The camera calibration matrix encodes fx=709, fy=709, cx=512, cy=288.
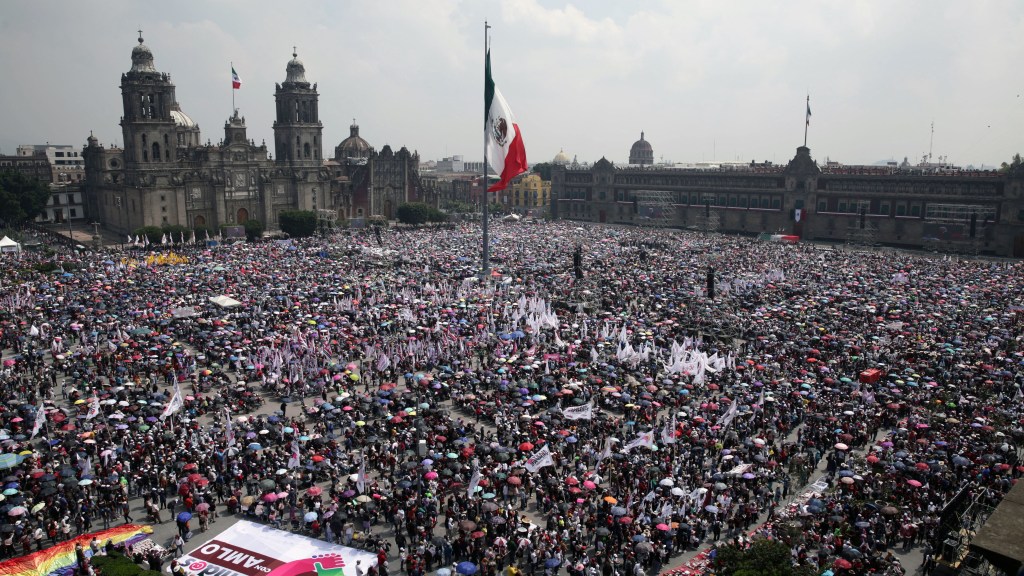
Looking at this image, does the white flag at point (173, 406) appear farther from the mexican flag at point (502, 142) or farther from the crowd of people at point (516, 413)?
the mexican flag at point (502, 142)

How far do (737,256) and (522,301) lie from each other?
3310 cm

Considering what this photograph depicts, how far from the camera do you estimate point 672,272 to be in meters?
56.2

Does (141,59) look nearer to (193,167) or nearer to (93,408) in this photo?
(193,167)

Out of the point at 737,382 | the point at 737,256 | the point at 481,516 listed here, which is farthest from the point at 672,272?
the point at 481,516

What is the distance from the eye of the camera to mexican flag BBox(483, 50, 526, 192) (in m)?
40.6

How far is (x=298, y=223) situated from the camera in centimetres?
8419

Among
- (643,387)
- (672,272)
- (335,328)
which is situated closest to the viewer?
(643,387)

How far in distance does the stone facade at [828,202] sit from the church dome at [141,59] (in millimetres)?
64603

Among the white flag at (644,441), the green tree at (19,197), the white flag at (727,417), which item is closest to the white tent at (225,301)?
the white flag at (644,441)

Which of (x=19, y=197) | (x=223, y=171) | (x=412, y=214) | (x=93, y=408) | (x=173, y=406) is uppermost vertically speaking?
(x=223, y=171)

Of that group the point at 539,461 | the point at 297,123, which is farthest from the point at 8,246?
the point at 539,461

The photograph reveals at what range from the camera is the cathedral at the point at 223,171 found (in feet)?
281

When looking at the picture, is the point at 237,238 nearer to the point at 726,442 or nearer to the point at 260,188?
the point at 260,188

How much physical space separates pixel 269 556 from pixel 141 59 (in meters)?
84.3
